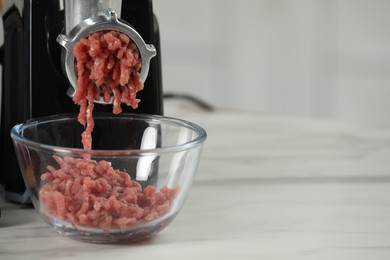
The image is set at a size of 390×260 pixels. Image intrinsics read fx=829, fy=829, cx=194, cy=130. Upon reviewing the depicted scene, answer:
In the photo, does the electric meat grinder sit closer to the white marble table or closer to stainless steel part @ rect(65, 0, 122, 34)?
stainless steel part @ rect(65, 0, 122, 34)

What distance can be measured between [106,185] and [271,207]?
246 mm

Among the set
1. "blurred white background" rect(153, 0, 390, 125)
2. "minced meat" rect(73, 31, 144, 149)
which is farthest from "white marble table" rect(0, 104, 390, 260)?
"blurred white background" rect(153, 0, 390, 125)

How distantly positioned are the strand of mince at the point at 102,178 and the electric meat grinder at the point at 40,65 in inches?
0.8

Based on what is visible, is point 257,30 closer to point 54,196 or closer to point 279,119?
point 279,119

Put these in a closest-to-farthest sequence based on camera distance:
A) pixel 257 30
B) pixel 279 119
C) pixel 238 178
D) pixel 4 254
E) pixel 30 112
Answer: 1. pixel 4 254
2. pixel 30 112
3. pixel 238 178
4. pixel 279 119
5. pixel 257 30

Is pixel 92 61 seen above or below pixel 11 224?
above

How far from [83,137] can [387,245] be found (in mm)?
356

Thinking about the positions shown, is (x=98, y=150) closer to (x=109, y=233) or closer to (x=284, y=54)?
(x=109, y=233)

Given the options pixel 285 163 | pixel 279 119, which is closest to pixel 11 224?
pixel 285 163

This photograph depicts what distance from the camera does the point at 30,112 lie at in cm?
98

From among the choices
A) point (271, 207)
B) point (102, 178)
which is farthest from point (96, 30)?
point (271, 207)

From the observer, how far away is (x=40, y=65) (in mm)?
970

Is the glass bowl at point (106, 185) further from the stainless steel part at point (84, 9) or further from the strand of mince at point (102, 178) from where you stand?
the stainless steel part at point (84, 9)

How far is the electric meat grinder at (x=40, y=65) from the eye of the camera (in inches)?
37.8
